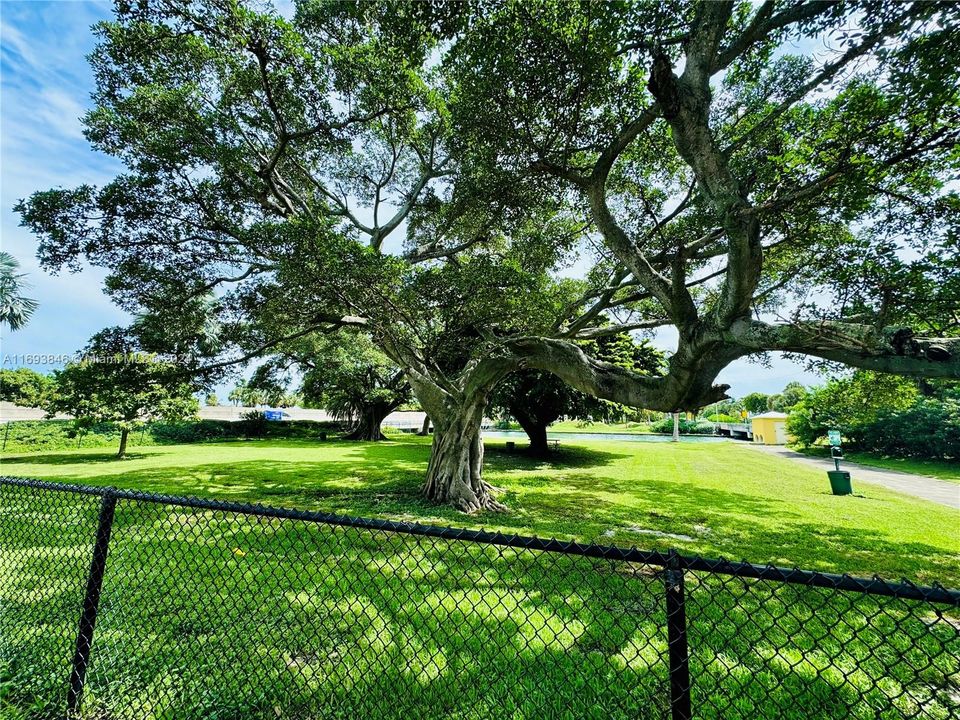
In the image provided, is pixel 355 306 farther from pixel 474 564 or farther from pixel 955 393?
pixel 955 393

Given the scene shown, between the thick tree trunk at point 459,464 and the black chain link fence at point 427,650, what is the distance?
4117mm

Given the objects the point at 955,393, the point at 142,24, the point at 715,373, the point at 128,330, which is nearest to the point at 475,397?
the point at 715,373

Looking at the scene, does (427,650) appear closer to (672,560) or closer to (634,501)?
(672,560)

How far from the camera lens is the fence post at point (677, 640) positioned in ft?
5.01

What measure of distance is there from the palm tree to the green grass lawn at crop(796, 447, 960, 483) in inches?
1410

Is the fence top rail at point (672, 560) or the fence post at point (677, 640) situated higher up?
the fence top rail at point (672, 560)

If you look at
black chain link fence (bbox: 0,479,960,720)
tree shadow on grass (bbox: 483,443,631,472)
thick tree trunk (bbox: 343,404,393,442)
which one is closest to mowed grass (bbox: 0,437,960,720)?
black chain link fence (bbox: 0,479,960,720)

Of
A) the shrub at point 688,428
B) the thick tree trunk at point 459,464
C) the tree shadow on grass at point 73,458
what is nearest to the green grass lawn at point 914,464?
the thick tree trunk at point 459,464

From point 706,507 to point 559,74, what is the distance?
8.24 m

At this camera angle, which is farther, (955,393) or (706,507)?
(955,393)

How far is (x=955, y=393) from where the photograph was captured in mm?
18109

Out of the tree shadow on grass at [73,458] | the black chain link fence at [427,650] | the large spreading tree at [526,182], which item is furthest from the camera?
the tree shadow on grass at [73,458]

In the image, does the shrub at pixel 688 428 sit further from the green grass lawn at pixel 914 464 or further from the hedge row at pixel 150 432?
the hedge row at pixel 150 432

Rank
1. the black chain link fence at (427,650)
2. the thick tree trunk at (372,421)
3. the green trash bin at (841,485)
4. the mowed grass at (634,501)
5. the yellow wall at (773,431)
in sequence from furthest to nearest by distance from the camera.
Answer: the yellow wall at (773,431), the thick tree trunk at (372,421), the green trash bin at (841,485), the mowed grass at (634,501), the black chain link fence at (427,650)
